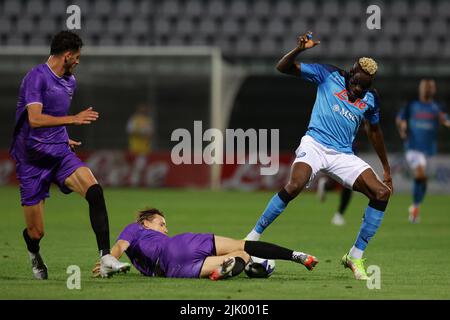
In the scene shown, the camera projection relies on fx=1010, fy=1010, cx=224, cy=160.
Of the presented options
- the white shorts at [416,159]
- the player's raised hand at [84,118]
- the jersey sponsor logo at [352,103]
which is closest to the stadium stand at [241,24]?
the white shorts at [416,159]

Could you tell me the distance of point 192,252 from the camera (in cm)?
887

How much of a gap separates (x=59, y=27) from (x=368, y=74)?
20326 mm

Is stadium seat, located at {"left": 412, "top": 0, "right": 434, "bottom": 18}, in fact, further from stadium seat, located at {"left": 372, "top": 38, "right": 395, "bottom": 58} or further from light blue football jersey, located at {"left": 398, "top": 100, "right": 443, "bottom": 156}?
light blue football jersey, located at {"left": 398, "top": 100, "right": 443, "bottom": 156}

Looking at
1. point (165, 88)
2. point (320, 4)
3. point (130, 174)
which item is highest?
point (320, 4)

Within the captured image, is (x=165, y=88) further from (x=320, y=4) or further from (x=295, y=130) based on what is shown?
(x=320, y=4)

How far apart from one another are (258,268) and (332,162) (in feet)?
4.56

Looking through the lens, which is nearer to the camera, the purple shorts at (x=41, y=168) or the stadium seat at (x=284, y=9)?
the purple shorts at (x=41, y=168)

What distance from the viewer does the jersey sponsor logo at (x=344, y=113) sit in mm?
9969

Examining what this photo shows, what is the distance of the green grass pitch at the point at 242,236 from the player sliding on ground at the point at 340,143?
600mm

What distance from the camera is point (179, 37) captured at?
28.7 meters

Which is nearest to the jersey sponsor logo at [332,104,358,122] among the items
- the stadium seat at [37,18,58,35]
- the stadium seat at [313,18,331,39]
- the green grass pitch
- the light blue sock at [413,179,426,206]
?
the green grass pitch

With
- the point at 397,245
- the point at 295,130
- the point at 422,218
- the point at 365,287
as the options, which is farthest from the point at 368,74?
the point at 295,130

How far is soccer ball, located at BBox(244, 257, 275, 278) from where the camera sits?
926 centimetres

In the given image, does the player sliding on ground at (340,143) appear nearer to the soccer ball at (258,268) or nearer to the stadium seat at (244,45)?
the soccer ball at (258,268)
